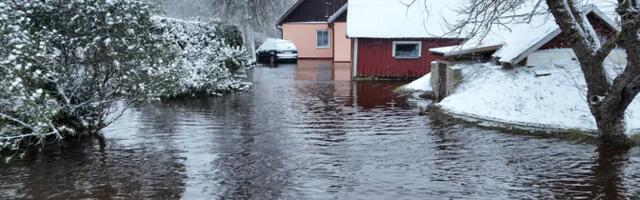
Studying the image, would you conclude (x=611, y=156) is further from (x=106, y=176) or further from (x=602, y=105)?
(x=106, y=176)

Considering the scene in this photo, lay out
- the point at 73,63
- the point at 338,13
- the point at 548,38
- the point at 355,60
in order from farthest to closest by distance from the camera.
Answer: the point at 338,13, the point at 355,60, the point at 548,38, the point at 73,63

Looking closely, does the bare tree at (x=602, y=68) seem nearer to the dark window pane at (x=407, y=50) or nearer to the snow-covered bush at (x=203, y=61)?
the snow-covered bush at (x=203, y=61)

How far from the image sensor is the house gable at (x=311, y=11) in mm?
36688

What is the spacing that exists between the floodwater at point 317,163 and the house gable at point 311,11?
24072mm

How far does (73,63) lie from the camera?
9969 millimetres

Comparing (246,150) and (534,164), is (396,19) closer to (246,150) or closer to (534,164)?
(246,150)

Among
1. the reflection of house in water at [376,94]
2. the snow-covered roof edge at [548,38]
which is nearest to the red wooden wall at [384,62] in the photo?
the reflection of house in water at [376,94]

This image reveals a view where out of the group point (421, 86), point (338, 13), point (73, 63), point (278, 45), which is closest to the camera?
point (73, 63)

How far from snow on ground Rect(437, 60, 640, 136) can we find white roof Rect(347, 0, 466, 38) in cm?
797

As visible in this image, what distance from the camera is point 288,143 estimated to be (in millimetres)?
10086

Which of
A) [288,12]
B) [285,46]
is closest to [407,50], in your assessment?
[285,46]

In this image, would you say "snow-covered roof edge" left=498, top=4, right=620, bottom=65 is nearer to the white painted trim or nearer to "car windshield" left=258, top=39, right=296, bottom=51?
the white painted trim

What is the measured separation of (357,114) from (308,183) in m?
6.15

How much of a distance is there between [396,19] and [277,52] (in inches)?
467
